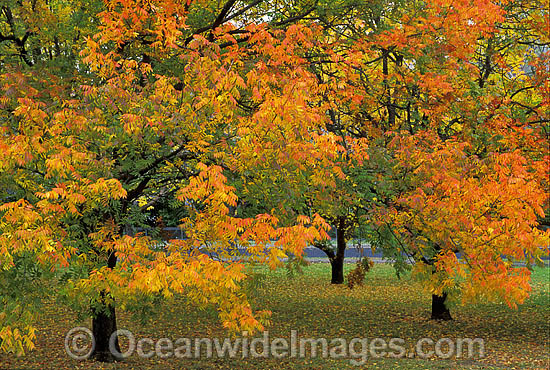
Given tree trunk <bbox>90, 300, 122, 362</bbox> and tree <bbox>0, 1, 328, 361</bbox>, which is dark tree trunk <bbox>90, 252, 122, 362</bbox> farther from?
tree <bbox>0, 1, 328, 361</bbox>

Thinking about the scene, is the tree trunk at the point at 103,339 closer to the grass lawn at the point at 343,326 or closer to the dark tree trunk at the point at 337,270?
the grass lawn at the point at 343,326

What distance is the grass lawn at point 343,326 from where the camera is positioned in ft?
40.2

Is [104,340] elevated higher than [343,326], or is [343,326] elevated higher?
[104,340]

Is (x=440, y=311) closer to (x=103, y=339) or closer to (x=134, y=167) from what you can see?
(x=103, y=339)

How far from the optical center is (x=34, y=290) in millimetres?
8422

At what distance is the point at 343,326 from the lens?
16.3m

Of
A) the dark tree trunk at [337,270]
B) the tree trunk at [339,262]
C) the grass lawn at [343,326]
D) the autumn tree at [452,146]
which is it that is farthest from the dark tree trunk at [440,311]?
the dark tree trunk at [337,270]

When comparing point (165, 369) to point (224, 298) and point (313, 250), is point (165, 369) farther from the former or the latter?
point (313, 250)

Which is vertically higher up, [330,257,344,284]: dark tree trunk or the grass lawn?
[330,257,344,284]: dark tree trunk

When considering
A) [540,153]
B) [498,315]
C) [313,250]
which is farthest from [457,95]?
[313,250]

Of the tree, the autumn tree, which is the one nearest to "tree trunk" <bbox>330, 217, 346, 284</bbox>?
the autumn tree

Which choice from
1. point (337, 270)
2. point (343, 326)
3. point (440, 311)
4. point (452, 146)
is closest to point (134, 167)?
point (452, 146)

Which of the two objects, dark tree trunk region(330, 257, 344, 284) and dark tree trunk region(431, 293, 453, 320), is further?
dark tree trunk region(330, 257, 344, 284)

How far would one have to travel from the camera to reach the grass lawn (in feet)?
40.2
